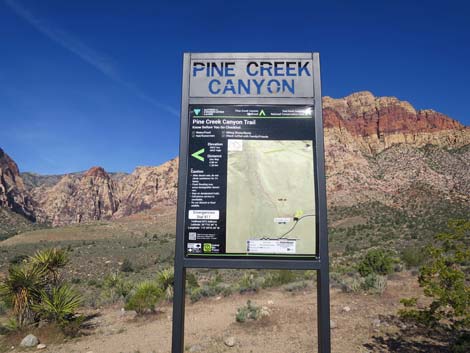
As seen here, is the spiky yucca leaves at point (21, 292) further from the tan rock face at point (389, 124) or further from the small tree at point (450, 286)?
the tan rock face at point (389, 124)

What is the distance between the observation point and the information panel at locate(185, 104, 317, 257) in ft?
10.4

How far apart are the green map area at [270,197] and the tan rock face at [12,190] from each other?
4818 inches

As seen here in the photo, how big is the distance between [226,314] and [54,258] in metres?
4.99

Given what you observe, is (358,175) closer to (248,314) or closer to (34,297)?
(248,314)

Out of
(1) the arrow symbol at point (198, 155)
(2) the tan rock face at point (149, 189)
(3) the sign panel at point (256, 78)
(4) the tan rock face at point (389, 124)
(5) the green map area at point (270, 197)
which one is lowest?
(5) the green map area at point (270, 197)

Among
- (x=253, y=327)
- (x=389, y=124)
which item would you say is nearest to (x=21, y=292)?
(x=253, y=327)

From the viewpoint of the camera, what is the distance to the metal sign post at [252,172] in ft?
10.3

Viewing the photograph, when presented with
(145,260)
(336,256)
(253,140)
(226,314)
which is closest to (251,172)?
(253,140)

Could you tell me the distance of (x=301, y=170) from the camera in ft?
10.8

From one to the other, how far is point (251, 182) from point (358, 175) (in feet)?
245

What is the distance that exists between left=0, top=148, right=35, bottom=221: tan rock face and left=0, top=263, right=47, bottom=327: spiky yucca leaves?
11518 centimetres

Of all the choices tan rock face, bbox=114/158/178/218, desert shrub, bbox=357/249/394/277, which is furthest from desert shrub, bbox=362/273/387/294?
tan rock face, bbox=114/158/178/218

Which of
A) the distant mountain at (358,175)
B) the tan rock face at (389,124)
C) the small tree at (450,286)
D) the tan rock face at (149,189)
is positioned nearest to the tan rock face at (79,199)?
the distant mountain at (358,175)

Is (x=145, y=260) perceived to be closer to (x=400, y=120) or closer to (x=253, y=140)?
(x=253, y=140)
